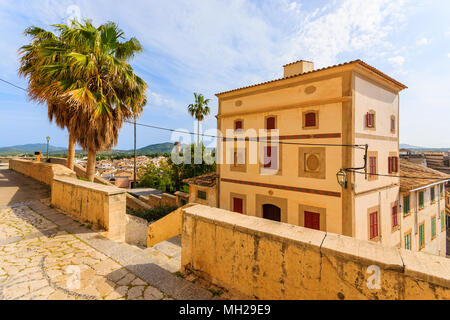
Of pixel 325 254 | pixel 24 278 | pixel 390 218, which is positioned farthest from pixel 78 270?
pixel 390 218

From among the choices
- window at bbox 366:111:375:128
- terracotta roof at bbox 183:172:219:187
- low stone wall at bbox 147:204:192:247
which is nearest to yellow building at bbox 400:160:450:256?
window at bbox 366:111:375:128

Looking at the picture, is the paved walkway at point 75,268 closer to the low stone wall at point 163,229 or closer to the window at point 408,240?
the low stone wall at point 163,229

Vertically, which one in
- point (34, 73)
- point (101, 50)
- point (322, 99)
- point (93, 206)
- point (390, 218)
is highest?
point (101, 50)

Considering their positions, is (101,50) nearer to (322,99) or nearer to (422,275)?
(322,99)

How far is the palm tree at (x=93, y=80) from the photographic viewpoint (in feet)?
27.3

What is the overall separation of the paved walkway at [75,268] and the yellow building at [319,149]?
762 centimetres

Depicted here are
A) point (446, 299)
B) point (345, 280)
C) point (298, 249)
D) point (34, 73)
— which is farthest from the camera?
point (34, 73)

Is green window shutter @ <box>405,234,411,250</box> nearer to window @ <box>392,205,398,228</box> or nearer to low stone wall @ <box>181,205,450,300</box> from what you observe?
window @ <box>392,205,398,228</box>

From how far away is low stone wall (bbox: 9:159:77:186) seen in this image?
8891mm

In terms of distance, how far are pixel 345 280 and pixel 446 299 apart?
770mm

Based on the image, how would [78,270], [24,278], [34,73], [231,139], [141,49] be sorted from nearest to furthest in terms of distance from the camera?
[24,278] → [78,270] → [34,73] → [141,49] → [231,139]

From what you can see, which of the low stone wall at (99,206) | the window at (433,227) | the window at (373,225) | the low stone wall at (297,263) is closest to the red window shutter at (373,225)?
the window at (373,225)

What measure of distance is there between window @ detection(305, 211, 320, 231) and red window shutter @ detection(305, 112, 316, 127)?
4229 mm

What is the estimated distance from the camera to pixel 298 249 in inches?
99.4
